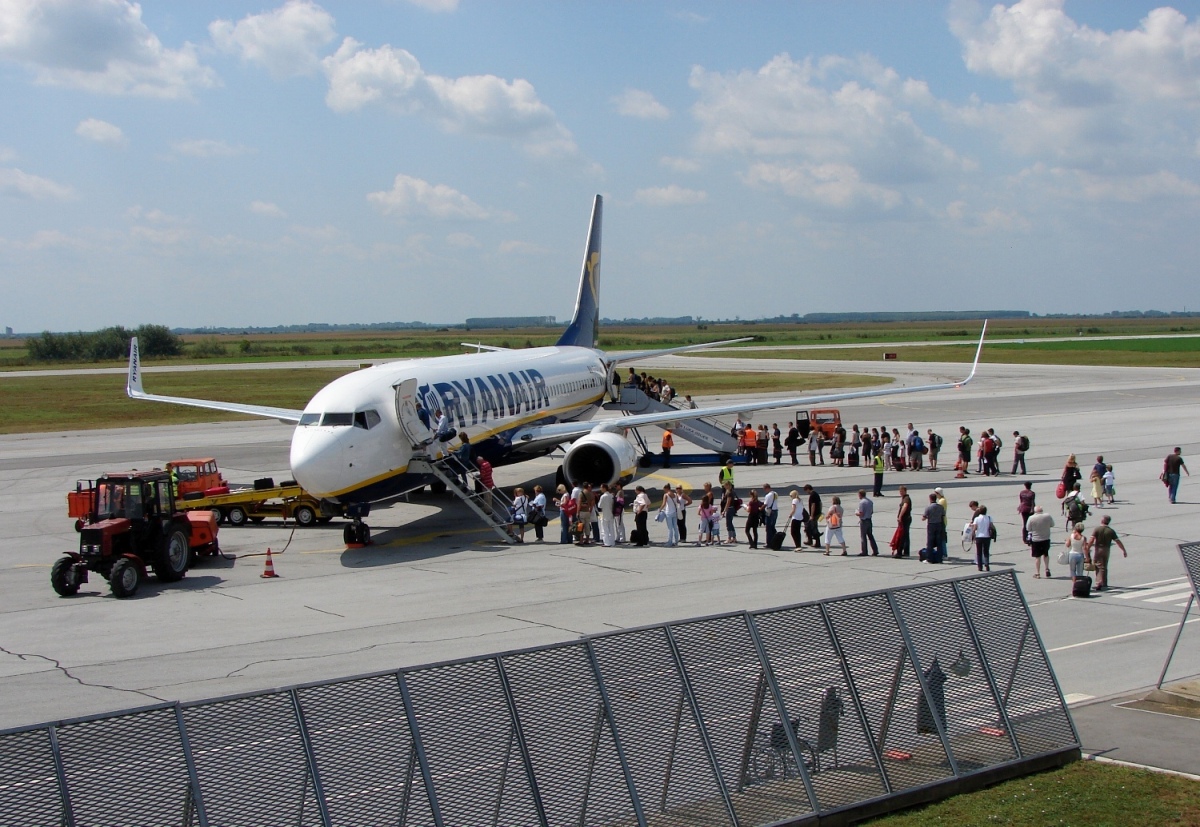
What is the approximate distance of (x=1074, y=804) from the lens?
436 inches

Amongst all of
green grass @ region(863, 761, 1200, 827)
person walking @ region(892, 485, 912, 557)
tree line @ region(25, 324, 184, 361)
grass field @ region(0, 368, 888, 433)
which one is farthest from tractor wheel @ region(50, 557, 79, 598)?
tree line @ region(25, 324, 184, 361)

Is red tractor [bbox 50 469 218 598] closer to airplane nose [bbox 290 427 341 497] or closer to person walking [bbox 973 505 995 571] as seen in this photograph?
airplane nose [bbox 290 427 341 497]

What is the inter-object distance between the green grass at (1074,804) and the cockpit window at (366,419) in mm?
19095

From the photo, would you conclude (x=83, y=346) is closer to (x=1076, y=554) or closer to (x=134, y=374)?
(x=134, y=374)

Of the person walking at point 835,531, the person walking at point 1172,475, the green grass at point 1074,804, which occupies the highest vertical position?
the person walking at point 1172,475

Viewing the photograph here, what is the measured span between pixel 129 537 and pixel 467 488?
8966 mm

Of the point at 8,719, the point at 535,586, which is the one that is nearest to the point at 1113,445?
the point at 535,586

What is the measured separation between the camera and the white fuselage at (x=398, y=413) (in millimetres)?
27047

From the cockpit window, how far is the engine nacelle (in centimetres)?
711

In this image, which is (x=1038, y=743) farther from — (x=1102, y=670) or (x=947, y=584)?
(x=1102, y=670)

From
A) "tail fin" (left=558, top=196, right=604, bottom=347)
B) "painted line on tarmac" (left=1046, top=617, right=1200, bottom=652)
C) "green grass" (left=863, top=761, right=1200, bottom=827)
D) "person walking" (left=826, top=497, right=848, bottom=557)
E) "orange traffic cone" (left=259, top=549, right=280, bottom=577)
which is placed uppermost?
"tail fin" (left=558, top=196, right=604, bottom=347)

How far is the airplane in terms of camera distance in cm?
2734

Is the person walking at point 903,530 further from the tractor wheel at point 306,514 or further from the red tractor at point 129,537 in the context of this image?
the tractor wheel at point 306,514

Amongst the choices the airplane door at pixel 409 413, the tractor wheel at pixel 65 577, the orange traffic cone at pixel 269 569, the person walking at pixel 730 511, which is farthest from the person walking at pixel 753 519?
the tractor wheel at pixel 65 577
